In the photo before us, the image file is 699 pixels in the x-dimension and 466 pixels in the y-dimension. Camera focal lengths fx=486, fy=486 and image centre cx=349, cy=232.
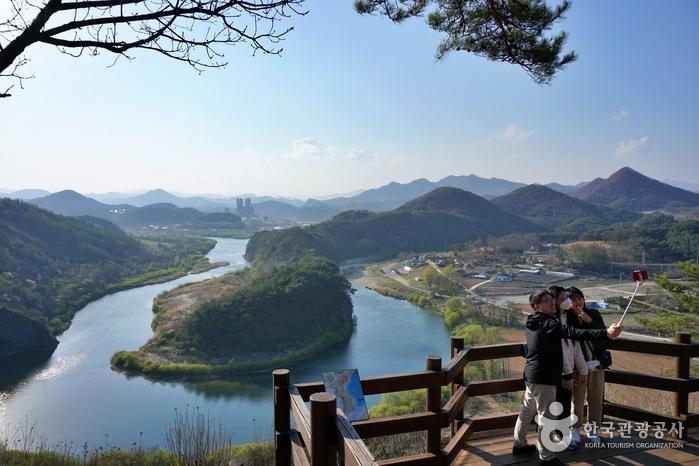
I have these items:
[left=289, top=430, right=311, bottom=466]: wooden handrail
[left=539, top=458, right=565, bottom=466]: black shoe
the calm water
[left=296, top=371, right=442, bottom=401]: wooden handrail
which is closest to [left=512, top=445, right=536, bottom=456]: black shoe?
[left=539, top=458, right=565, bottom=466]: black shoe

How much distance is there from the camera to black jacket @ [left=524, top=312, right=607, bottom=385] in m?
2.74

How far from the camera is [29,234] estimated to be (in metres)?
57.0

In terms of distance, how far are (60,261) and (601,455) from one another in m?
61.0

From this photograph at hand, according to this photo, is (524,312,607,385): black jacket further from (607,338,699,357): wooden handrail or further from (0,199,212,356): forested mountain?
(0,199,212,356): forested mountain

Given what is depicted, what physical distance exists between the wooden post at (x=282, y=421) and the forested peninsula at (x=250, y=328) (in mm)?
24986

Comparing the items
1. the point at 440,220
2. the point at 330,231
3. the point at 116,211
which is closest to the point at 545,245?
the point at 440,220

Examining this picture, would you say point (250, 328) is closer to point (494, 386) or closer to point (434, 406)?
point (494, 386)

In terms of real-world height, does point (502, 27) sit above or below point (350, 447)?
above

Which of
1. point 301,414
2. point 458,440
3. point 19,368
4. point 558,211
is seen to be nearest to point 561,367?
point 458,440

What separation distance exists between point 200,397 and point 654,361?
81.2ft

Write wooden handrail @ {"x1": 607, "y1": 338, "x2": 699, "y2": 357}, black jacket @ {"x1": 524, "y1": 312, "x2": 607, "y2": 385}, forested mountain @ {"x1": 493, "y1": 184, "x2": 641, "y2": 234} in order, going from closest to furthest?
black jacket @ {"x1": 524, "y1": 312, "x2": 607, "y2": 385} → wooden handrail @ {"x1": 607, "y1": 338, "x2": 699, "y2": 357} → forested mountain @ {"x1": 493, "y1": 184, "x2": 641, "y2": 234}

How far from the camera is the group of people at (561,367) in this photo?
2.78 m

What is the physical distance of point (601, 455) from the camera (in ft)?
9.75

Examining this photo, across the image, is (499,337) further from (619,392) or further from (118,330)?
(118,330)
